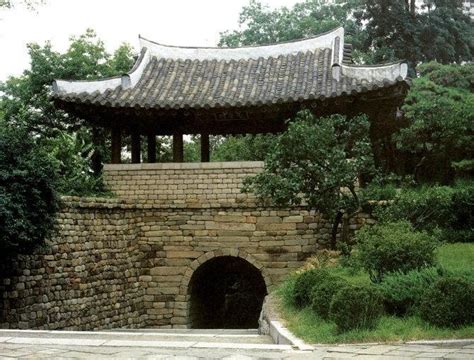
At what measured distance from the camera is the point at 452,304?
23.6 ft

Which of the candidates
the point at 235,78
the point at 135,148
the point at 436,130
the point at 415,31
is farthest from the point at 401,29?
the point at 135,148

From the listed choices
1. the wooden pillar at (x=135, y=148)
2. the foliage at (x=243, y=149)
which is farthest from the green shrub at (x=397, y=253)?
the foliage at (x=243, y=149)

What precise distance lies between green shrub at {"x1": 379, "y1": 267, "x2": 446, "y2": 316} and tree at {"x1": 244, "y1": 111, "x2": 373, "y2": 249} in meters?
4.54

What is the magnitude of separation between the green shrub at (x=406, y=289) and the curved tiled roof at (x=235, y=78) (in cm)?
643

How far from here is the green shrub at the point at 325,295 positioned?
8.23m

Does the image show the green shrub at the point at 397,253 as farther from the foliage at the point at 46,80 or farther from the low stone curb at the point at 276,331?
the foliage at the point at 46,80

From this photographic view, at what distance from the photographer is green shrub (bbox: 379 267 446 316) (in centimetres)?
789

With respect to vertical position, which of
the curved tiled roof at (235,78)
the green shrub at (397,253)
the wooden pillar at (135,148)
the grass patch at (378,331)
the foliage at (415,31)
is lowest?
the grass patch at (378,331)

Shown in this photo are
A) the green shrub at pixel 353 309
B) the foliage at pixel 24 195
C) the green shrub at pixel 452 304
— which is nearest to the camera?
the green shrub at pixel 452 304

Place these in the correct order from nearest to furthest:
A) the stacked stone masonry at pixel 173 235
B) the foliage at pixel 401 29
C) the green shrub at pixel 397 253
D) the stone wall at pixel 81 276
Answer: the green shrub at pixel 397 253, the stone wall at pixel 81 276, the stacked stone masonry at pixel 173 235, the foliage at pixel 401 29

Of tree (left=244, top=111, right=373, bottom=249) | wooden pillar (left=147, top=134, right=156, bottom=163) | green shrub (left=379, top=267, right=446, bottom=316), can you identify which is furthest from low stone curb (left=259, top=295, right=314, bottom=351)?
wooden pillar (left=147, top=134, right=156, bottom=163)

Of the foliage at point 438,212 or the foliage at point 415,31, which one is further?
the foliage at point 415,31

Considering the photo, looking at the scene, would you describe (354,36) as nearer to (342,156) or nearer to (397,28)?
(397,28)

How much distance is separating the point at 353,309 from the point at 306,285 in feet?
7.81
